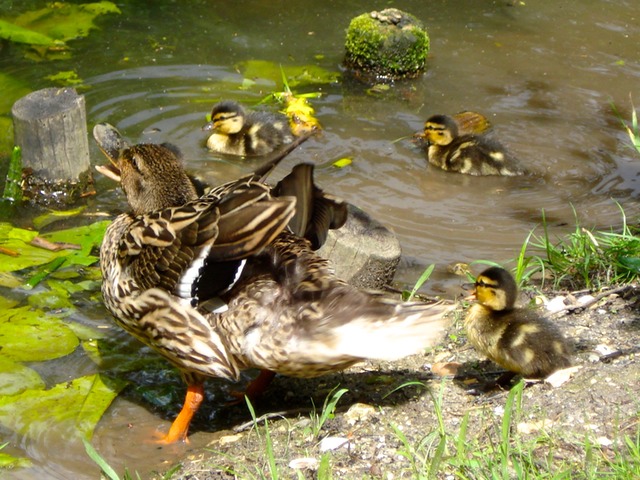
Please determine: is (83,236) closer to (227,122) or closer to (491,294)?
(227,122)

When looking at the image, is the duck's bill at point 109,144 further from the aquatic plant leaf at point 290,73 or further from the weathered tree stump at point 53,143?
the aquatic plant leaf at point 290,73

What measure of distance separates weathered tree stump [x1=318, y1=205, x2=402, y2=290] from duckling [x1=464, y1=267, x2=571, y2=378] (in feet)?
2.29

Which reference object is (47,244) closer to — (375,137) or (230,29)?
(375,137)

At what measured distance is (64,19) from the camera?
7.71 meters

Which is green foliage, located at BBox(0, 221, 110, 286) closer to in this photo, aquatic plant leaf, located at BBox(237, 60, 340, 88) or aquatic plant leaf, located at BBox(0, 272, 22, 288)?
aquatic plant leaf, located at BBox(0, 272, 22, 288)

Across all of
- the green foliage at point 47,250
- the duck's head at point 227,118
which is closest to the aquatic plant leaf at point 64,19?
the duck's head at point 227,118

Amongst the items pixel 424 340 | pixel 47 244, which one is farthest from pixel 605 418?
pixel 47 244

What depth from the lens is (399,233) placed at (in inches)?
204

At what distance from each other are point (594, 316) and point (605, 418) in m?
0.92

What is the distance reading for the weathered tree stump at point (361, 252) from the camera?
13.6 ft

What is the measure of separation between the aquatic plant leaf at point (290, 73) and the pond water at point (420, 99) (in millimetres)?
74

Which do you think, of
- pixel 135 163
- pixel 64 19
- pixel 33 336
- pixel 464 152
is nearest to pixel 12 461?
pixel 33 336

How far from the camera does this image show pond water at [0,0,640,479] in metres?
5.35

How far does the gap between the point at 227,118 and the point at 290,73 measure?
4.50 ft
